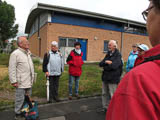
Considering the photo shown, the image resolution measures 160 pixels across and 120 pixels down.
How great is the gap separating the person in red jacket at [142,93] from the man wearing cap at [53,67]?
3.86 meters

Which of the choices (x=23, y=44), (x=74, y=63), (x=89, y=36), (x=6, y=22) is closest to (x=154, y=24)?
(x=23, y=44)

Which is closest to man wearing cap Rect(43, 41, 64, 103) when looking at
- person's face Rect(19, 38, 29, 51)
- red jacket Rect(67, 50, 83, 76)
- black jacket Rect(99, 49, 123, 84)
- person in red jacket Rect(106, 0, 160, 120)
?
red jacket Rect(67, 50, 83, 76)

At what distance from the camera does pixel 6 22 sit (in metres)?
27.8

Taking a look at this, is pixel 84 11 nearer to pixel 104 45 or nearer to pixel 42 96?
pixel 104 45

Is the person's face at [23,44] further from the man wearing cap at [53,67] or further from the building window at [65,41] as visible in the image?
the building window at [65,41]

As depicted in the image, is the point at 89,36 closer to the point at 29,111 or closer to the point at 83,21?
the point at 83,21

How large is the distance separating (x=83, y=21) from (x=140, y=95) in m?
13.4

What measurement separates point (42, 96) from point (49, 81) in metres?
0.71

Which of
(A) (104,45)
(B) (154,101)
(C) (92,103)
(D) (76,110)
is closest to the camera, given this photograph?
(B) (154,101)

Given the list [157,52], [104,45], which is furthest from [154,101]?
Result: [104,45]

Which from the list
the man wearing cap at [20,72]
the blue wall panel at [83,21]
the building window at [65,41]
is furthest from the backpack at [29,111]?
the blue wall panel at [83,21]

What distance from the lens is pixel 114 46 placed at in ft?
11.9

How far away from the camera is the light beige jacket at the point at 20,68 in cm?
320

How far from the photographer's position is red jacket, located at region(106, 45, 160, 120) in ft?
2.03
